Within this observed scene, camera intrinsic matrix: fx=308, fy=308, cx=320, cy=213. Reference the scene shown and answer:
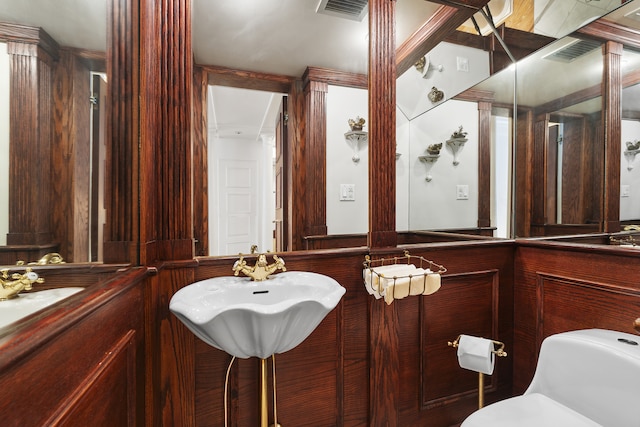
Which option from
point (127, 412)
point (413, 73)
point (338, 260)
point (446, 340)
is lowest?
point (446, 340)

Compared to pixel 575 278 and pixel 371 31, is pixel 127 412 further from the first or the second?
pixel 575 278

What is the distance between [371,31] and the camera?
157cm

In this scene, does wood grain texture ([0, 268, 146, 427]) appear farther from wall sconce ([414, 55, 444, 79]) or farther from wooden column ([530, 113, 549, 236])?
wooden column ([530, 113, 549, 236])

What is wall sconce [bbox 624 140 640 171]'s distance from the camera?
5.19 ft

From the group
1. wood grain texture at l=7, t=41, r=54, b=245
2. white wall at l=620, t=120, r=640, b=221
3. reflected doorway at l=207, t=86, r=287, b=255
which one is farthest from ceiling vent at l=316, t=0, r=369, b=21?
white wall at l=620, t=120, r=640, b=221

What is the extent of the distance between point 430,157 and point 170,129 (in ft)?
5.02

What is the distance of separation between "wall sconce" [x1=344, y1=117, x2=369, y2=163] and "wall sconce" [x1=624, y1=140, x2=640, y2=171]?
1370 mm

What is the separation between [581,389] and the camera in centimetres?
114

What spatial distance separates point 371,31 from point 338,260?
3.85 feet

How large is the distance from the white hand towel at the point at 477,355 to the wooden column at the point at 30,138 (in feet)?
5.20

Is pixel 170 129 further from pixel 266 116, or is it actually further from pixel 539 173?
pixel 539 173

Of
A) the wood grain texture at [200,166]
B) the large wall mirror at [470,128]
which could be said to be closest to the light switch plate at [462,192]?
the large wall mirror at [470,128]

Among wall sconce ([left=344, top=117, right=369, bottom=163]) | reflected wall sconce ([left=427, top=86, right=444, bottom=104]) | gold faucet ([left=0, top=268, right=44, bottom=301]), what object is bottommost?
gold faucet ([left=0, top=268, right=44, bottom=301])

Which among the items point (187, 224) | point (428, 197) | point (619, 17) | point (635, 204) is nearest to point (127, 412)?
point (187, 224)
